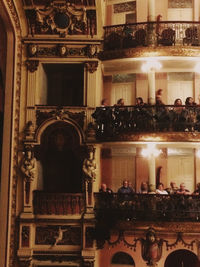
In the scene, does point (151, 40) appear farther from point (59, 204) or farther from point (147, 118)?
point (59, 204)

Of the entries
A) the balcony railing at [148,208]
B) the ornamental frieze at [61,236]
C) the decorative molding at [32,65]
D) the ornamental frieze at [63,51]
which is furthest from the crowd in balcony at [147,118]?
the ornamental frieze at [61,236]

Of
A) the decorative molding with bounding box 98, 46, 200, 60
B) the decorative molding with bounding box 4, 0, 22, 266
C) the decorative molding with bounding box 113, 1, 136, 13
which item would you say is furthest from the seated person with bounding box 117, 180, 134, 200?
the decorative molding with bounding box 113, 1, 136, 13

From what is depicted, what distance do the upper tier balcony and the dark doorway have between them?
6.20ft

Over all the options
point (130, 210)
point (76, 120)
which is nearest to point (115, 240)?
point (130, 210)

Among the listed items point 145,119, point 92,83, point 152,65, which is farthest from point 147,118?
point 92,83

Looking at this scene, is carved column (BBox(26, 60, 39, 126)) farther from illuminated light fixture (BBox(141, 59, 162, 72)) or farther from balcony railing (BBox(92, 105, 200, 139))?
illuminated light fixture (BBox(141, 59, 162, 72))

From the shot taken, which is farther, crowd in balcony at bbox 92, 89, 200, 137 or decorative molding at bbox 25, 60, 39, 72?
decorative molding at bbox 25, 60, 39, 72

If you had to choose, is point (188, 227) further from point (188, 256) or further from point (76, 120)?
point (76, 120)

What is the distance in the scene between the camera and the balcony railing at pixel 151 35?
15.3 metres

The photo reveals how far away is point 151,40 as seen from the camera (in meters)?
15.4

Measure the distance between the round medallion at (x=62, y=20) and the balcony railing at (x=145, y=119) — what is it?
127 inches

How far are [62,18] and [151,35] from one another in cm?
321

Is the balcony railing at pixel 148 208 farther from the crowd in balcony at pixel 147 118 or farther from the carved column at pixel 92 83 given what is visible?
the carved column at pixel 92 83

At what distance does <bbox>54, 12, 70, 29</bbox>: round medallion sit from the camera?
1523 cm
